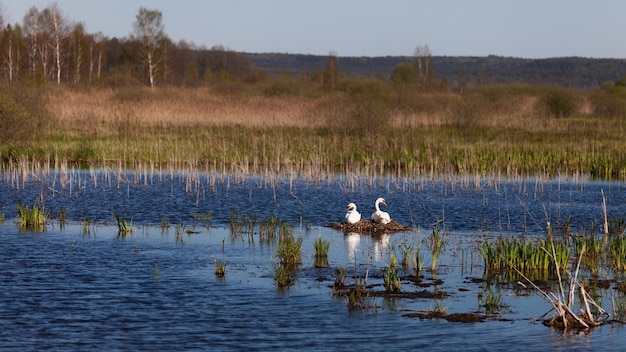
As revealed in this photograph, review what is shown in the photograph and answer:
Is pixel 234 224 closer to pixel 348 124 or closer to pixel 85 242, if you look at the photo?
pixel 85 242

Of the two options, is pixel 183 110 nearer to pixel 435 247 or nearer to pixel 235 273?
pixel 435 247

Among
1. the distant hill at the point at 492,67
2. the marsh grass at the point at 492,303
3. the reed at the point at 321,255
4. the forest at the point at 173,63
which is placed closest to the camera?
the marsh grass at the point at 492,303

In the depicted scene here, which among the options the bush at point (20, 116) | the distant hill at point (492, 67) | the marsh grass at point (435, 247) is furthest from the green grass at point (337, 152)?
the distant hill at point (492, 67)

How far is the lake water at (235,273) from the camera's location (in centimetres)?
977

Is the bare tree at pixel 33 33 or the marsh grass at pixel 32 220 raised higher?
the bare tree at pixel 33 33

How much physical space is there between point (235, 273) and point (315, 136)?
2074 centimetres

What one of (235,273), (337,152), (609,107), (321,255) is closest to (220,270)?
(235,273)

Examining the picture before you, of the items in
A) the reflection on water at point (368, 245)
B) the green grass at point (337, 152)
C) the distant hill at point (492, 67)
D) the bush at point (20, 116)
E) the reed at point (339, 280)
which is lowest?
the reflection on water at point (368, 245)

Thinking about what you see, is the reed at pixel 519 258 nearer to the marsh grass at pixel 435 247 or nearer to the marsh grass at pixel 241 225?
the marsh grass at pixel 435 247

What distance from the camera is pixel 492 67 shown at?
569 feet

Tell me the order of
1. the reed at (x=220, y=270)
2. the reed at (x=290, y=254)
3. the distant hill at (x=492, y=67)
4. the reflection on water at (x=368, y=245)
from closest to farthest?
the reed at (x=220, y=270) < the reed at (x=290, y=254) < the reflection on water at (x=368, y=245) < the distant hill at (x=492, y=67)

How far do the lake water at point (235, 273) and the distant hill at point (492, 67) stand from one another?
413ft

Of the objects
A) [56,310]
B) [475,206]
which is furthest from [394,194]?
[56,310]

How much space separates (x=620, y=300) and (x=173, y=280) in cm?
540
